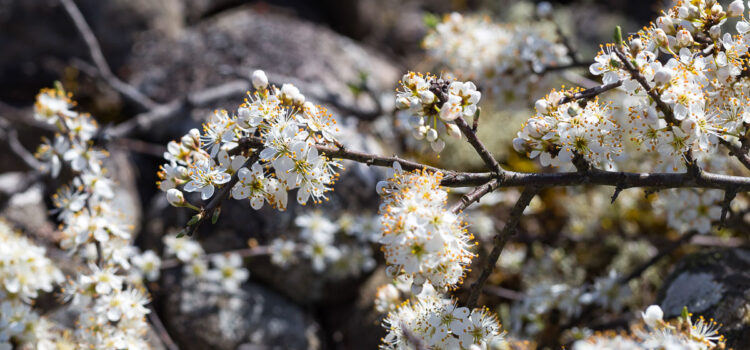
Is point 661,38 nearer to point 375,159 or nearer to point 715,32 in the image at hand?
point 715,32

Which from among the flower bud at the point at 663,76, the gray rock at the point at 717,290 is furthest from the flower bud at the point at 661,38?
the gray rock at the point at 717,290

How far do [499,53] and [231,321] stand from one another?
91.5 inches

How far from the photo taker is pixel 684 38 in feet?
6.15

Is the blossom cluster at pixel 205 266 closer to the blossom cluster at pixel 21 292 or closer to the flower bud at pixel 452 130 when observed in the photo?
the blossom cluster at pixel 21 292

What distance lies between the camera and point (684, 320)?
1794 millimetres

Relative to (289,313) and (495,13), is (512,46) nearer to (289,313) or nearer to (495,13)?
(289,313)

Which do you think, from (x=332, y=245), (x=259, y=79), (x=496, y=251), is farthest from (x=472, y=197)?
(x=332, y=245)

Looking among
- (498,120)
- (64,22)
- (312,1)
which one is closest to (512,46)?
(498,120)

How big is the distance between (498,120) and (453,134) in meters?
3.21

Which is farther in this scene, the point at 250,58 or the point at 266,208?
the point at 250,58

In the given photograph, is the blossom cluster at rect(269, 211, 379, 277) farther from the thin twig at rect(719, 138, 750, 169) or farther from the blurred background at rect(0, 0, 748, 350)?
the thin twig at rect(719, 138, 750, 169)

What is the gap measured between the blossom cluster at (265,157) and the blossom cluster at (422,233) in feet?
0.90

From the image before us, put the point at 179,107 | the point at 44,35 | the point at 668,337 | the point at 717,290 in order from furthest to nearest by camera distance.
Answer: the point at 44,35, the point at 179,107, the point at 717,290, the point at 668,337

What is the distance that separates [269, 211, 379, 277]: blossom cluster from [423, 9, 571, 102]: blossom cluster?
3.80 feet
